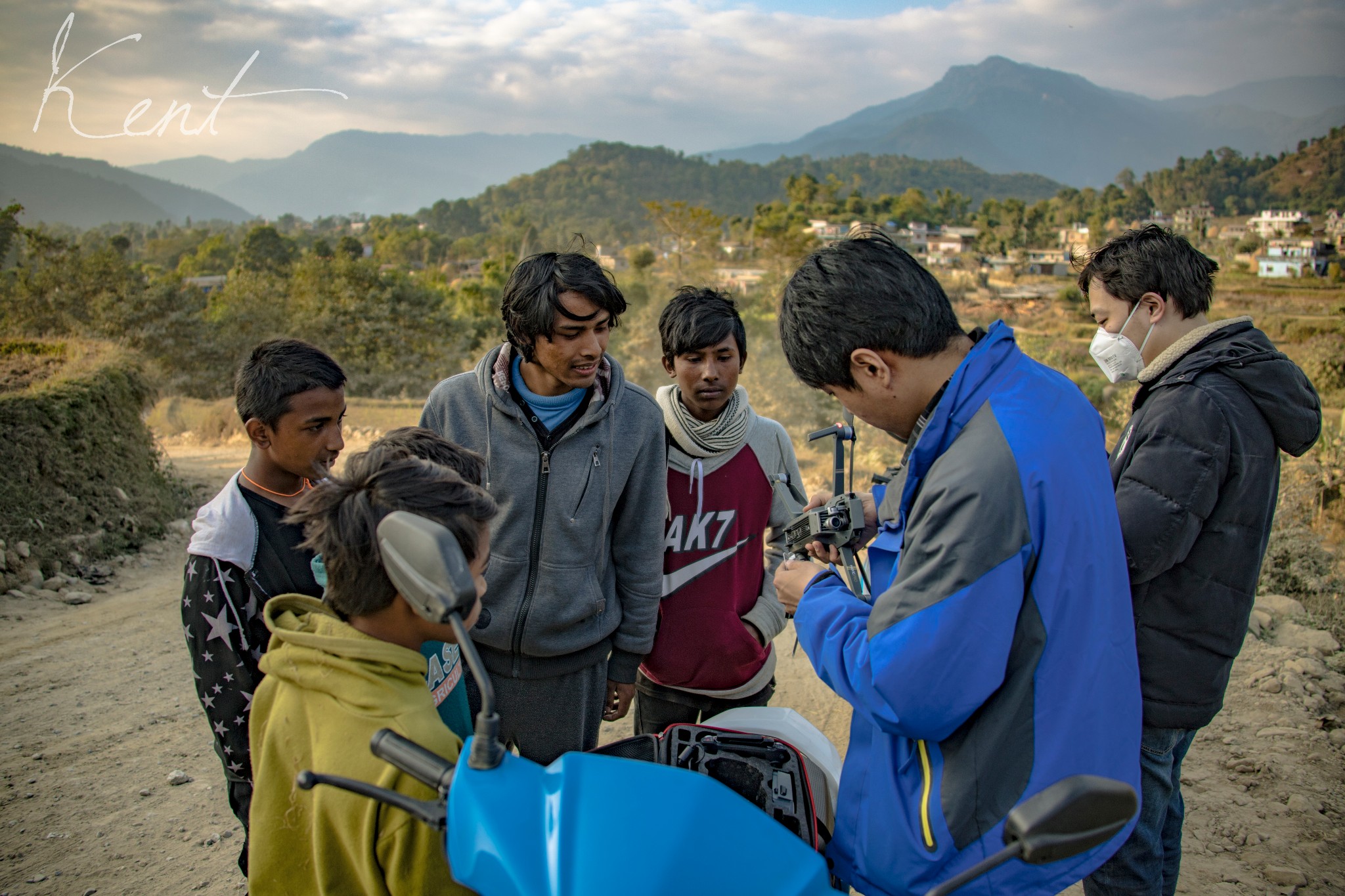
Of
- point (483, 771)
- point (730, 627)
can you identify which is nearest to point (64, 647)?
point (730, 627)

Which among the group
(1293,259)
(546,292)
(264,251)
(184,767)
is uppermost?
(264,251)

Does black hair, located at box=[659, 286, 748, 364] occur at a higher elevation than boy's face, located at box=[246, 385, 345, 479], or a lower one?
higher

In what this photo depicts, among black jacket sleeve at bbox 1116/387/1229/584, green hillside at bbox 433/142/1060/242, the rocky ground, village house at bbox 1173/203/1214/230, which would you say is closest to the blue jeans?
black jacket sleeve at bbox 1116/387/1229/584

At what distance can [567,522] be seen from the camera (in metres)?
2.41

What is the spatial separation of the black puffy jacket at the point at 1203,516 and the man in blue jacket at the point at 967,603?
95 centimetres

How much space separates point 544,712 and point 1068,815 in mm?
1805

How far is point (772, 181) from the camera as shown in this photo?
19425cm

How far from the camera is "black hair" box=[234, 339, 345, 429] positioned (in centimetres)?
236

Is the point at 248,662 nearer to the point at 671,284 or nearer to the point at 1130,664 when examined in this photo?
the point at 1130,664

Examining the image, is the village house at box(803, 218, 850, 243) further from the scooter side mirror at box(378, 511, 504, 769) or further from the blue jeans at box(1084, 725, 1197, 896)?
the scooter side mirror at box(378, 511, 504, 769)

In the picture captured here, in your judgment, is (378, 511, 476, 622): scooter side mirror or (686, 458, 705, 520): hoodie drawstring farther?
(686, 458, 705, 520): hoodie drawstring

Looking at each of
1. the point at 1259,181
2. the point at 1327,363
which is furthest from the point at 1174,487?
the point at 1259,181

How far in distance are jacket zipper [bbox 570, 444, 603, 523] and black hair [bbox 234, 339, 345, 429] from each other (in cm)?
85

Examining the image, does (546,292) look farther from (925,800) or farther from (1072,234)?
(1072,234)
